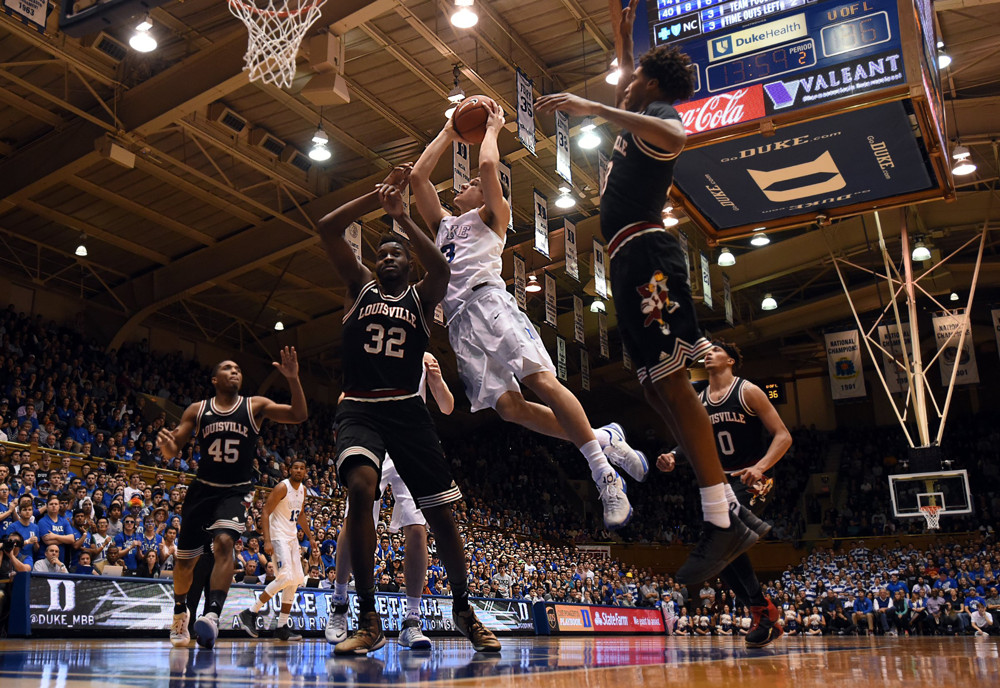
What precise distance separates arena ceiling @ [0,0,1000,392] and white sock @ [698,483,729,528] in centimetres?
1017

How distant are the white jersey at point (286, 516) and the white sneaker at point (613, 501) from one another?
5.57 meters

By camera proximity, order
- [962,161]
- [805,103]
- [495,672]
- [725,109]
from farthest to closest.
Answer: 1. [962,161]
2. [725,109]
3. [805,103]
4. [495,672]

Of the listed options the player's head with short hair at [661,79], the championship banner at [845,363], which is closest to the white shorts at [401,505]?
the player's head with short hair at [661,79]

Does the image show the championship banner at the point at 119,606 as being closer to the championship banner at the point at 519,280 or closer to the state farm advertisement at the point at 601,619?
the state farm advertisement at the point at 601,619

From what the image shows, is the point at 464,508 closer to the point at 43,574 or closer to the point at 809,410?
the point at 43,574

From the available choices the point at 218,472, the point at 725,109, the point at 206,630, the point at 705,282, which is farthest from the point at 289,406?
the point at 705,282

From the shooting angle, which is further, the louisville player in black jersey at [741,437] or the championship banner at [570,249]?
the championship banner at [570,249]

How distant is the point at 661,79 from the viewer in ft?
13.1

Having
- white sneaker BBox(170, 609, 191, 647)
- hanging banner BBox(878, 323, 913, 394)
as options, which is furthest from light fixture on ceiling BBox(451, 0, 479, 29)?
hanging banner BBox(878, 323, 913, 394)

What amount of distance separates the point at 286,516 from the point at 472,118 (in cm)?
572

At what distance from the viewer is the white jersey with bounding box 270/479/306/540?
360 inches

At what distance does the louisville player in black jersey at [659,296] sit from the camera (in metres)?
3.62

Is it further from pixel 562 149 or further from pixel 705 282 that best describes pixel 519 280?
pixel 705 282

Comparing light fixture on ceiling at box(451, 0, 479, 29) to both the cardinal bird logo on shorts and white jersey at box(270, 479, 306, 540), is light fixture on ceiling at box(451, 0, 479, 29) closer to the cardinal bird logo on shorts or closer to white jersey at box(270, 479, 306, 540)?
white jersey at box(270, 479, 306, 540)
